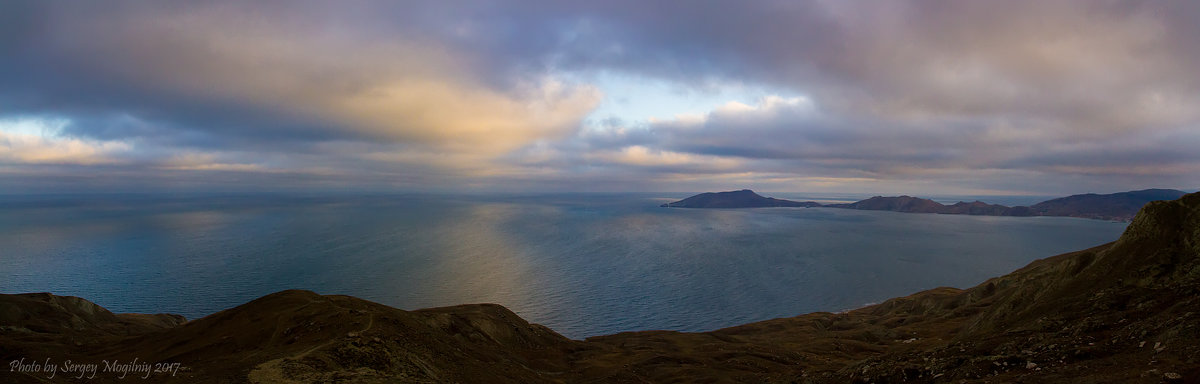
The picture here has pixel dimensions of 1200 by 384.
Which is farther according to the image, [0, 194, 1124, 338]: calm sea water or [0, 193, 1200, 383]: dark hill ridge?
[0, 194, 1124, 338]: calm sea water

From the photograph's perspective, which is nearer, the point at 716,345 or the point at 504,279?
the point at 716,345

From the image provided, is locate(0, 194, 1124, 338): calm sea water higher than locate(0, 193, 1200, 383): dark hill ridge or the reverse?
the reverse

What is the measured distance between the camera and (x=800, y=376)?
122ft

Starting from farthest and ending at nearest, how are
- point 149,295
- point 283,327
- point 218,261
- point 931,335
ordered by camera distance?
point 218,261 < point 149,295 < point 931,335 < point 283,327

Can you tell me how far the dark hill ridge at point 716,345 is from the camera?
24.4m

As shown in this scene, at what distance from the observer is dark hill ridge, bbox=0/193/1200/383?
961 inches

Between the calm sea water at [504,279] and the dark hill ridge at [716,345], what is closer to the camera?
the dark hill ridge at [716,345]

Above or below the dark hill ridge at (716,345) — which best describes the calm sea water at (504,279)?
below

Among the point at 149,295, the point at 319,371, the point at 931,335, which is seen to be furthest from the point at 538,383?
the point at 149,295

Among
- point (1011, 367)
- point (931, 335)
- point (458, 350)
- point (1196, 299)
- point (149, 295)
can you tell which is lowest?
point (149, 295)

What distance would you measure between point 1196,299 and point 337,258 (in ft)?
632

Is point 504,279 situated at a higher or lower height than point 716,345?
lower

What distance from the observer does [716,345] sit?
220 feet

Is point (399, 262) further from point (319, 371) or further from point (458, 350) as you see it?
point (319, 371)
